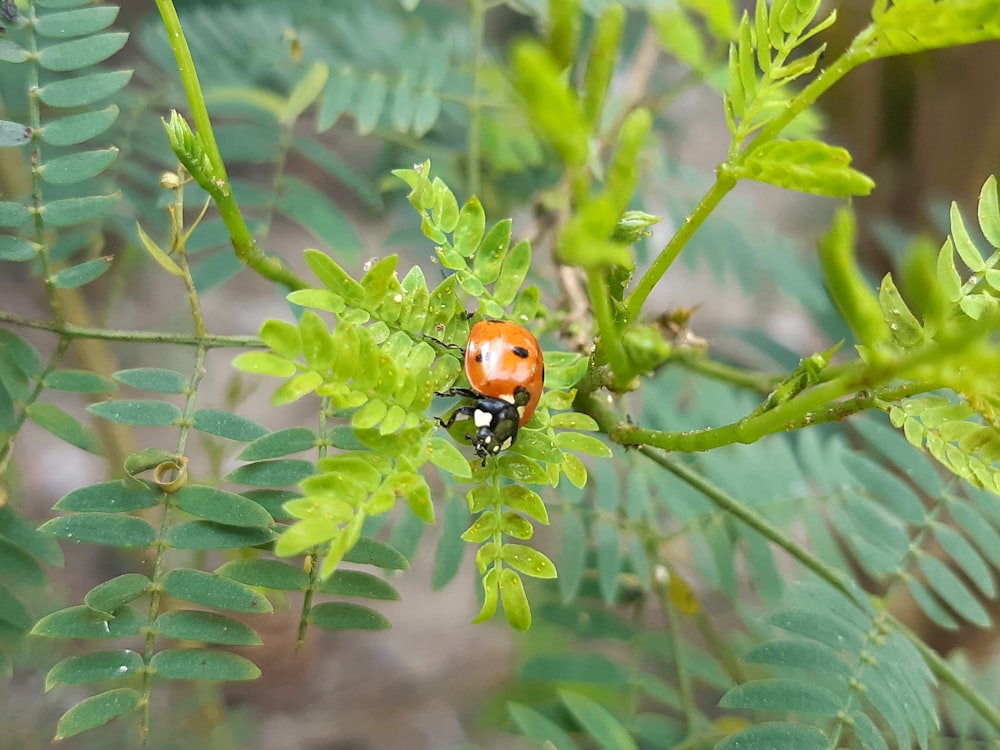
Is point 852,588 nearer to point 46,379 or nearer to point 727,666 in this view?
point 727,666

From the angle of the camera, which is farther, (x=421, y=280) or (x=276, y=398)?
(x=421, y=280)

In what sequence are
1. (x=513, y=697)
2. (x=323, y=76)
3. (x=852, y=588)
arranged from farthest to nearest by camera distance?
(x=513, y=697), (x=323, y=76), (x=852, y=588)

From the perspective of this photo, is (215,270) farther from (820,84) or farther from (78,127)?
(820,84)

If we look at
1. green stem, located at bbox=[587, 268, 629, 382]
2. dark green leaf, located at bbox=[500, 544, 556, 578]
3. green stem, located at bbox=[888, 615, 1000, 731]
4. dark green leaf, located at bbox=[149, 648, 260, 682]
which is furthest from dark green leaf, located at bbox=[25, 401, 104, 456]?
green stem, located at bbox=[888, 615, 1000, 731]

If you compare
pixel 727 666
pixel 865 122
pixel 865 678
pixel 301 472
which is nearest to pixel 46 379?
pixel 301 472

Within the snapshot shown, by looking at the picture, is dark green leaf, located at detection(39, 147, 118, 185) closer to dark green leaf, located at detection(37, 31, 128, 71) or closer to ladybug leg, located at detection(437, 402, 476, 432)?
dark green leaf, located at detection(37, 31, 128, 71)

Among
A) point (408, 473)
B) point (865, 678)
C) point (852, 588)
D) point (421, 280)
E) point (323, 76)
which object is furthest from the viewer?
point (323, 76)
